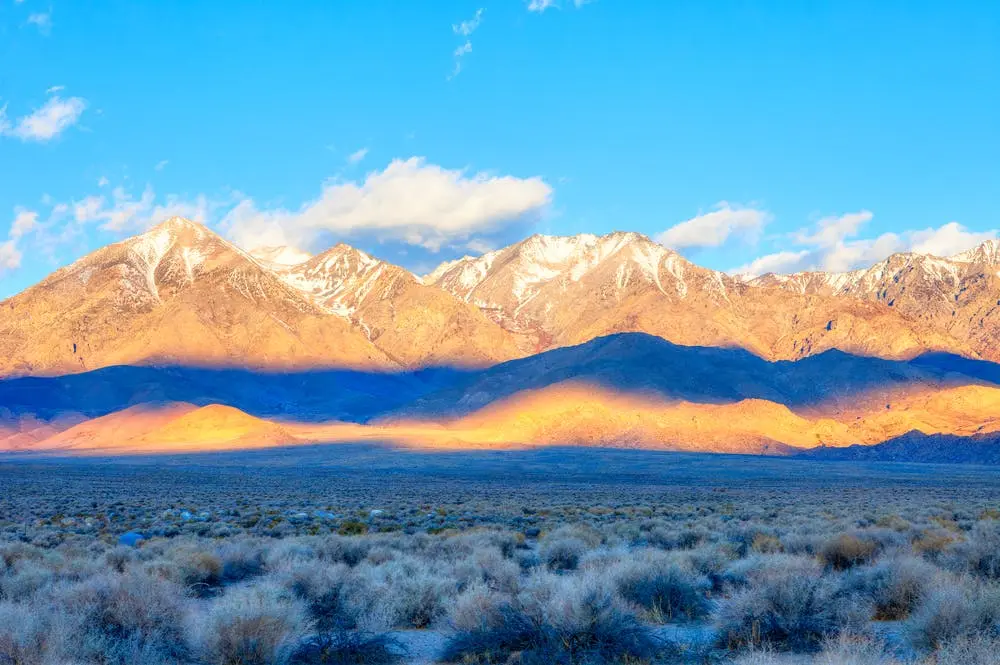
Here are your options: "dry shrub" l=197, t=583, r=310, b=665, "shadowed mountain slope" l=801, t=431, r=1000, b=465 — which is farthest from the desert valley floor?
"shadowed mountain slope" l=801, t=431, r=1000, b=465

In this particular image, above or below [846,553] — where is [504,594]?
above

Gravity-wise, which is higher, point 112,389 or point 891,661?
point 112,389

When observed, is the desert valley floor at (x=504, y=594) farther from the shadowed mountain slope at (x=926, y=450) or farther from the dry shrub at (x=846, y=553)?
the shadowed mountain slope at (x=926, y=450)

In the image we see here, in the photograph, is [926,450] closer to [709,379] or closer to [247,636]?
[709,379]

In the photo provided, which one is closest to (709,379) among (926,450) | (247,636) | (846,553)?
(926,450)

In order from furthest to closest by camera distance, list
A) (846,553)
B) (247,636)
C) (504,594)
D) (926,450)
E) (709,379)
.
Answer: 1. (709,379)
2. (926,450)
3. (846,553)
4. (504,594)
5. (247,636)

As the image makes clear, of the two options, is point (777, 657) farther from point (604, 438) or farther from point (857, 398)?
point (857, 398)

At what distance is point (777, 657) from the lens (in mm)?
10820

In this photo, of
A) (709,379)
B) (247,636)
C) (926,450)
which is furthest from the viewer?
(709,379)

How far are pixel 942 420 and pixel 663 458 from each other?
56483 millimetres

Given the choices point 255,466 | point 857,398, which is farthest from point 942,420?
point 255,466

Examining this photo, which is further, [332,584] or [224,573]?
[224,573]

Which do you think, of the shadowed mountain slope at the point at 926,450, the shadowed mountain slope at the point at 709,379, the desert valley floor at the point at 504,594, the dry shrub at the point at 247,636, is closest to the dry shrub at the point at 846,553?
the desert valley floor at the point at 504,594

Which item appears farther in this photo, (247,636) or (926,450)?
(926,450)
